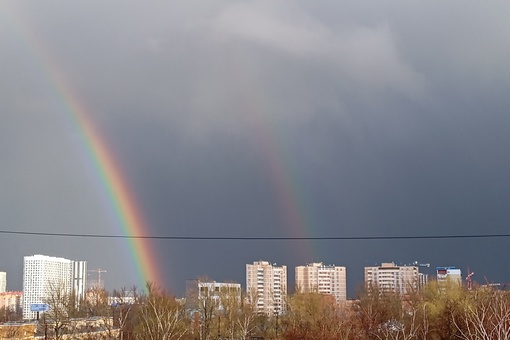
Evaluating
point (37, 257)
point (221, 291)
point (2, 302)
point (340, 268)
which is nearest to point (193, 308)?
point (221, 291)

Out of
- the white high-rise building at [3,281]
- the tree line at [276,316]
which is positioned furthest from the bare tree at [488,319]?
the white high-rise building at [3,281]

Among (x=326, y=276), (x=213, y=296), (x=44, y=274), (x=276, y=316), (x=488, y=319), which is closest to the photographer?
(x=488, y=319)

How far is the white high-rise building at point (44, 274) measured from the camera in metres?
112

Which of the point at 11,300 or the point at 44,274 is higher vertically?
the point at 44,274

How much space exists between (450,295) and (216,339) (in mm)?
15305

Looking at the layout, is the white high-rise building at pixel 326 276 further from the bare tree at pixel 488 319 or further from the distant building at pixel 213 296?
the bare tree at pixel 488 319

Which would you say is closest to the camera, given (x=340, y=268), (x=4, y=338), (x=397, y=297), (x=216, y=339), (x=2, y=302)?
(x=4, y=338)

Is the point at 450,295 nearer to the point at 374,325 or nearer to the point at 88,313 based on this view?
the point at 374,325

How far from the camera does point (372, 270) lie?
142125 millimetres

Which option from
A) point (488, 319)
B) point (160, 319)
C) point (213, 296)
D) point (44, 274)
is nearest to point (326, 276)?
point (44, 274)

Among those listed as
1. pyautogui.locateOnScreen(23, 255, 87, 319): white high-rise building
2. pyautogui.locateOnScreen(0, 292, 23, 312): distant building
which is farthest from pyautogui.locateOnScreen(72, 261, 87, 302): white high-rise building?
pyautogui.locateOnScreen(0, 292, 23, 312): distant building

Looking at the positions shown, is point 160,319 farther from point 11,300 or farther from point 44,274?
point 44,274

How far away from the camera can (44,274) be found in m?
120

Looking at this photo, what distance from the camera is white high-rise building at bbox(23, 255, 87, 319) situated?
111562mm
